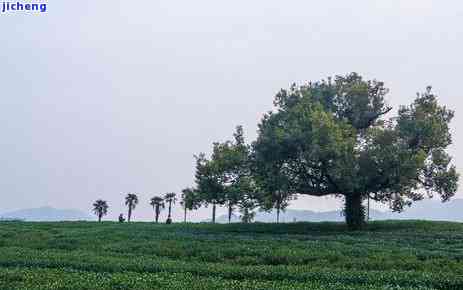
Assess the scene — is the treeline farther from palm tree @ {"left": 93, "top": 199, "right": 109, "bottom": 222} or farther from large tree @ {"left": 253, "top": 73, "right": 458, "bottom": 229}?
palm tree @ {"left": 93, "top": 199, "right": 109, "bottom": 222}

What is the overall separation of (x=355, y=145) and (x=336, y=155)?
4.30m

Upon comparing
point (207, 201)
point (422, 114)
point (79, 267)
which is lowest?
point (79, 267)

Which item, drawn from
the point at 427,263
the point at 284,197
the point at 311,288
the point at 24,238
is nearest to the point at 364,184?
the point at 284,197

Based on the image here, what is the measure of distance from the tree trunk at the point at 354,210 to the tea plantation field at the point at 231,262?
7120 millimetres

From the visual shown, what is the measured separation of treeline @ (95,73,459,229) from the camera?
54469mm

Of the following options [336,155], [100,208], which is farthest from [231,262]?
[100,208]

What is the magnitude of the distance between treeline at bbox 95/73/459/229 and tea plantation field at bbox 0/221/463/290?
7.13 metres

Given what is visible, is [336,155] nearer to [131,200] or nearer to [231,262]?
[231,262]

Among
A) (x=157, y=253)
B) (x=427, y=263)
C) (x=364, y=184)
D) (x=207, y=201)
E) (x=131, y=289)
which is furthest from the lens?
(x=207, y=201)

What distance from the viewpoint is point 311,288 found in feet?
69.4

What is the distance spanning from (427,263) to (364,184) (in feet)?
87.5

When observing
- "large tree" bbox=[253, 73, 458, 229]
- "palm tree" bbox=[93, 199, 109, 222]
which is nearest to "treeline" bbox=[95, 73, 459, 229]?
"large tree" bbox=[253, 73, 458, 229]

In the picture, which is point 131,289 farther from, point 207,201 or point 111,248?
point 207,201

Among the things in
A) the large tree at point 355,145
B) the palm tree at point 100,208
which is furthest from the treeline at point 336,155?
the palm tree at point 100,208
